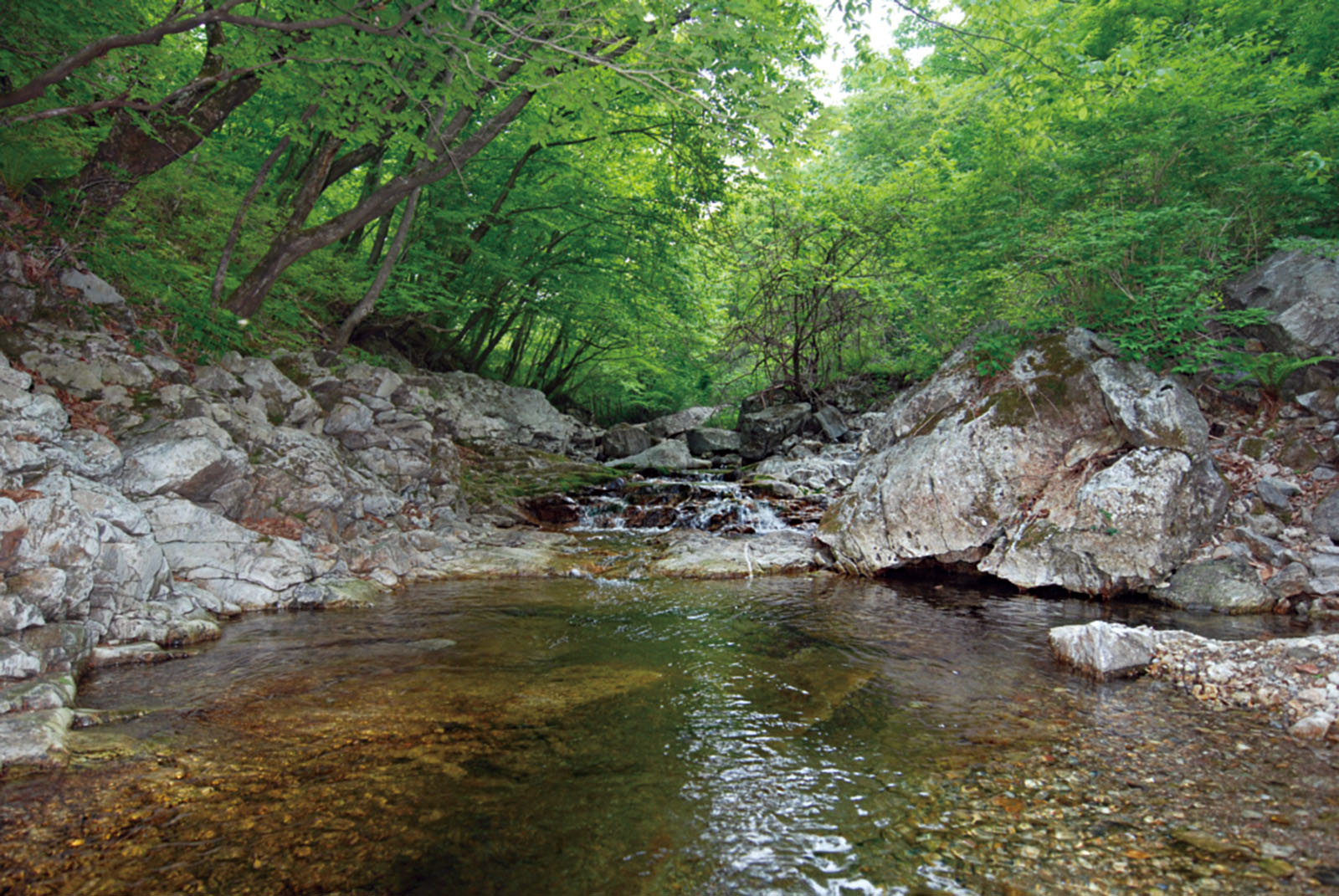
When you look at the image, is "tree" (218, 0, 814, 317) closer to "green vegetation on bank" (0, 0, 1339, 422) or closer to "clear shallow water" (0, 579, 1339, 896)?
"green vegetation on bank" (0, 0, 1339, 422)

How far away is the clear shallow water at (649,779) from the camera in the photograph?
2.53 metres

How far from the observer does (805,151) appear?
8.98 m

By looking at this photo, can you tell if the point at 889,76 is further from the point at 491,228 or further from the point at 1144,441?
the point at 491,228

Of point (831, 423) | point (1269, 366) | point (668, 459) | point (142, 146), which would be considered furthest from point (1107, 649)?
point (831, 423)

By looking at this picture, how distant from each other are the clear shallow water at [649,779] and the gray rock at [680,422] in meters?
18.0

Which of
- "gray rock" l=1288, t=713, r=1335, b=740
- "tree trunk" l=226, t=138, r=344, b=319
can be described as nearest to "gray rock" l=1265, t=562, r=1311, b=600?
"gray rock" l=1288, t=713, r=1335, b=740

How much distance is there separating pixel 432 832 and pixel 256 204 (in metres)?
11.6

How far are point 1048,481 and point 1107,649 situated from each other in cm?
393

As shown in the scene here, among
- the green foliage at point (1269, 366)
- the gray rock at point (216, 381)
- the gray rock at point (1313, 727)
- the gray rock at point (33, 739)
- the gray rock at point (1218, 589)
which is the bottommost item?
the gray rock at point (33, 739)

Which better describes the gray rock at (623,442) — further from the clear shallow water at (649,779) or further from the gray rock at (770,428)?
the clear shallow water at (649,779)

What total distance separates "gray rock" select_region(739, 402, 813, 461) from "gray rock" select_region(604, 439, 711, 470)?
1.60 m

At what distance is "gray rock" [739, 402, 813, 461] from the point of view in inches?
747

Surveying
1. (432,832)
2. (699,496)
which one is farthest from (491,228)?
(432,832)

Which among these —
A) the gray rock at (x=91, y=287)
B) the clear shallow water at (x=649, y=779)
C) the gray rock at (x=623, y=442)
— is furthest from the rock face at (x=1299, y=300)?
the gray rock at (x=91, y=287)
